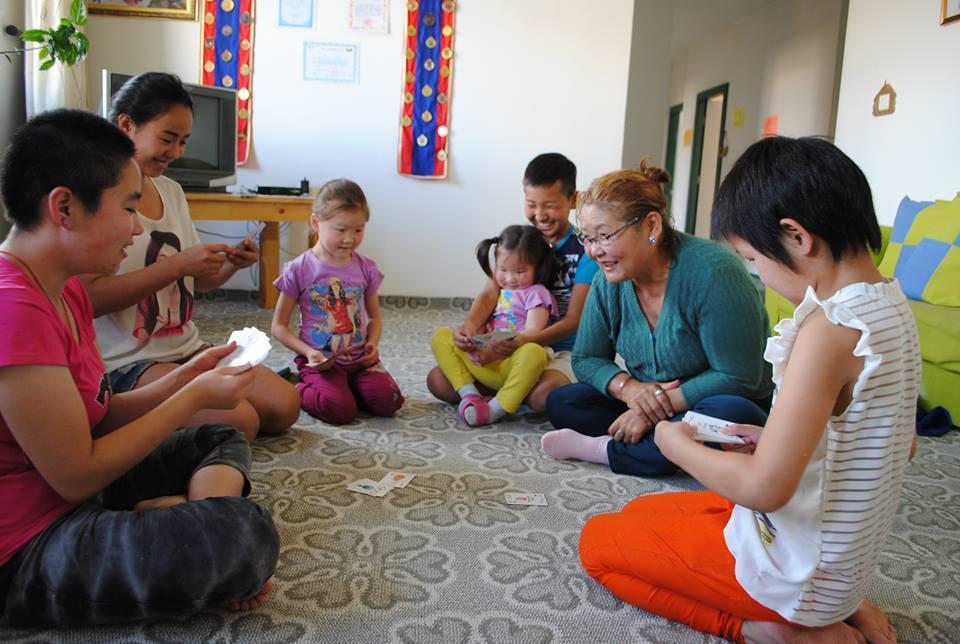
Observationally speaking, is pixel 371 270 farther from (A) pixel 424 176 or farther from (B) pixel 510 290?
(A) pixel 424 176

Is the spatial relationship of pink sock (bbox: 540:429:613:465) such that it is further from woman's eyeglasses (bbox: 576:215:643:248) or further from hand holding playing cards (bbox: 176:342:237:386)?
hand holding playing cards (bbox: 176:342:237:386)

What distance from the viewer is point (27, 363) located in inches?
42.6

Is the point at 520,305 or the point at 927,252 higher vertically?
the point at 927,252

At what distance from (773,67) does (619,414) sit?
6728mm

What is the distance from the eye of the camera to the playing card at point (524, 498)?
6.10ft

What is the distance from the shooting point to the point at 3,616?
124cm

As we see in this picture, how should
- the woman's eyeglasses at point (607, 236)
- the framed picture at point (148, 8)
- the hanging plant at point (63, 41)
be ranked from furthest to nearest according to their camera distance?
the framed picture at point (148, 8) → the hanging plant at point (63, 41) → the woman's eyeglasses at point (607, 236)

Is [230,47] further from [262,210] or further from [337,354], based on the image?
[337,354]

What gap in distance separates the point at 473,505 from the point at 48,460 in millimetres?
980

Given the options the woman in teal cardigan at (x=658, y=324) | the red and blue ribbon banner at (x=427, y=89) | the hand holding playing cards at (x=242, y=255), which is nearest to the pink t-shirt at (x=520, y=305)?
the woman in teal cardigan at (x=658, y=324)

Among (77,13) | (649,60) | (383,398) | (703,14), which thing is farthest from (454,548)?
(703,14)

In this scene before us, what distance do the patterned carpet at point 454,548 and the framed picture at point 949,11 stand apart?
7.89ft

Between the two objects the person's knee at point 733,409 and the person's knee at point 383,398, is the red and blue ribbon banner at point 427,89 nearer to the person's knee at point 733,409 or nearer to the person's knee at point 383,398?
the person's knee at point 383,398

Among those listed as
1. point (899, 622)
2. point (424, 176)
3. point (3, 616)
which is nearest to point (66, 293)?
point (3, 616)
